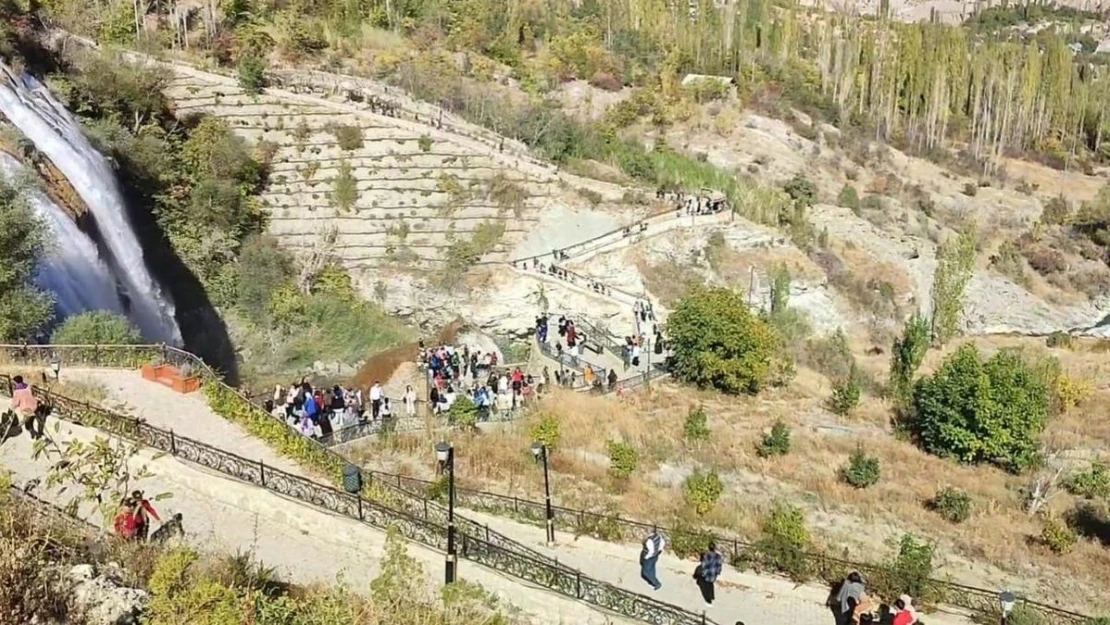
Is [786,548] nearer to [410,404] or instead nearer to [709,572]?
[709,572]

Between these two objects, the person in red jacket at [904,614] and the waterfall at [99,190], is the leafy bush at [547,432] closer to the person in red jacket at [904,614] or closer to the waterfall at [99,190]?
the person in red jacket at [904,614]

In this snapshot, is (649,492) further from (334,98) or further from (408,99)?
(408,99)

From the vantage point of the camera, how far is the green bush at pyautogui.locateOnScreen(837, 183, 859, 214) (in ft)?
173

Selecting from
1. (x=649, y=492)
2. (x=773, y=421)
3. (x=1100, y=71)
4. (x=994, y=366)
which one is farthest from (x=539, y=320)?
(x=1100, y=71)

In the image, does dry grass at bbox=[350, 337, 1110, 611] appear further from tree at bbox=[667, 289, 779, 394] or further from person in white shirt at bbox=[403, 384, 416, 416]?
person in white shirt at bbox=[403, 384, 416, 416]

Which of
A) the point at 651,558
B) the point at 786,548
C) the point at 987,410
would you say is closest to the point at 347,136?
the point at 987,410

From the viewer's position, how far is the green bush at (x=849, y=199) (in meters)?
52.8

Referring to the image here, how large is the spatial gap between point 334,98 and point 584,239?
12753mm

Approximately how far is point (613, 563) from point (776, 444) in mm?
8715

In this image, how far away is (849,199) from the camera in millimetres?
53406

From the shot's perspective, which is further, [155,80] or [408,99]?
[408,99]

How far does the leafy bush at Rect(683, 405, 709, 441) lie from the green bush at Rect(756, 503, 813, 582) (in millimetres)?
6557

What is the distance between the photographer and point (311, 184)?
36.8 meters

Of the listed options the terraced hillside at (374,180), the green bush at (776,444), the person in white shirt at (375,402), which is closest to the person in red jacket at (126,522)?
the person in white shirt at (375,402)
